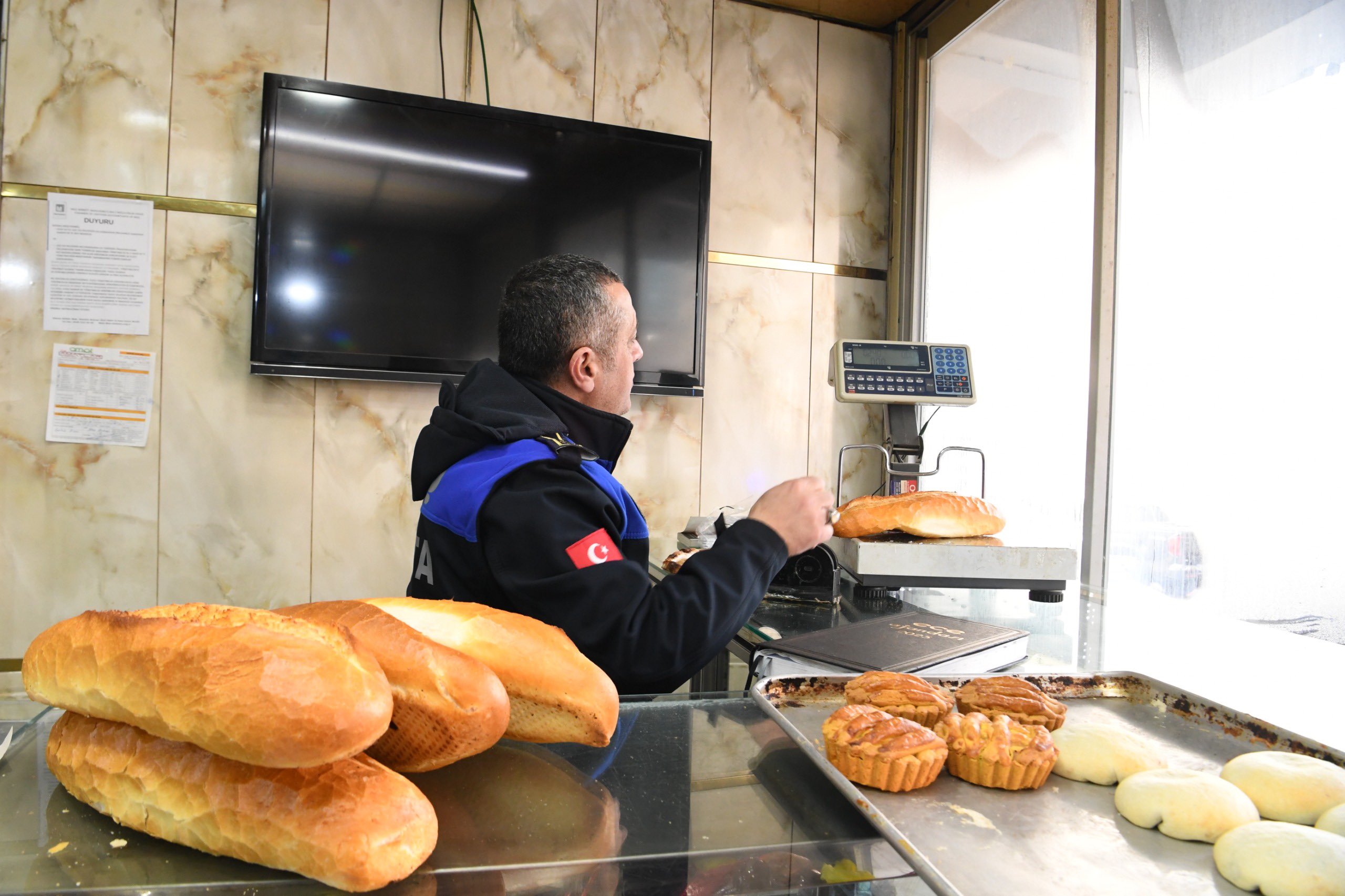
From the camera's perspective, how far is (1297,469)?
1.92 meters

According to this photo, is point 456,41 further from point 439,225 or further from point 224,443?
point 224,443

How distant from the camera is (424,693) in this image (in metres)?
0.64

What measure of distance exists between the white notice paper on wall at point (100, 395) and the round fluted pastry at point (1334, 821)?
3.14 metres

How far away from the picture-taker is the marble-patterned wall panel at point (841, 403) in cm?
366

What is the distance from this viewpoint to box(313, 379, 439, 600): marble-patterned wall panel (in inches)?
119

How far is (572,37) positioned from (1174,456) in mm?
2543

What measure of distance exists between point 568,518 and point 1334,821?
951mm

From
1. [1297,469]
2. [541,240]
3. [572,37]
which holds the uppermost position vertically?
[572,37]

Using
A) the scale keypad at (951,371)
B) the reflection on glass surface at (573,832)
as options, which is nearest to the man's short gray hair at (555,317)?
the reflection on glass surface at (573,832)

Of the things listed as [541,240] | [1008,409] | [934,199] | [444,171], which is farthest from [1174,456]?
[444,171]

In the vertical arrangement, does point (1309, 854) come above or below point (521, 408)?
below

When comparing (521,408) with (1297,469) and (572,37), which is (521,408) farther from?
(572,37)

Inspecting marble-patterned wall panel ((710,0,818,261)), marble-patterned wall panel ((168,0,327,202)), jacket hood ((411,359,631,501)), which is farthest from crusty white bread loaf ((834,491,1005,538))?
marble-patterned wall panel ((168,0,327,202))

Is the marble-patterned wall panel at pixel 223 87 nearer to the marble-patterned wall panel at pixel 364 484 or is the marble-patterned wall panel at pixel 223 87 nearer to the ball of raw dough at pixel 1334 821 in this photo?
the marble-patterned wall panel at pixel 364 484
